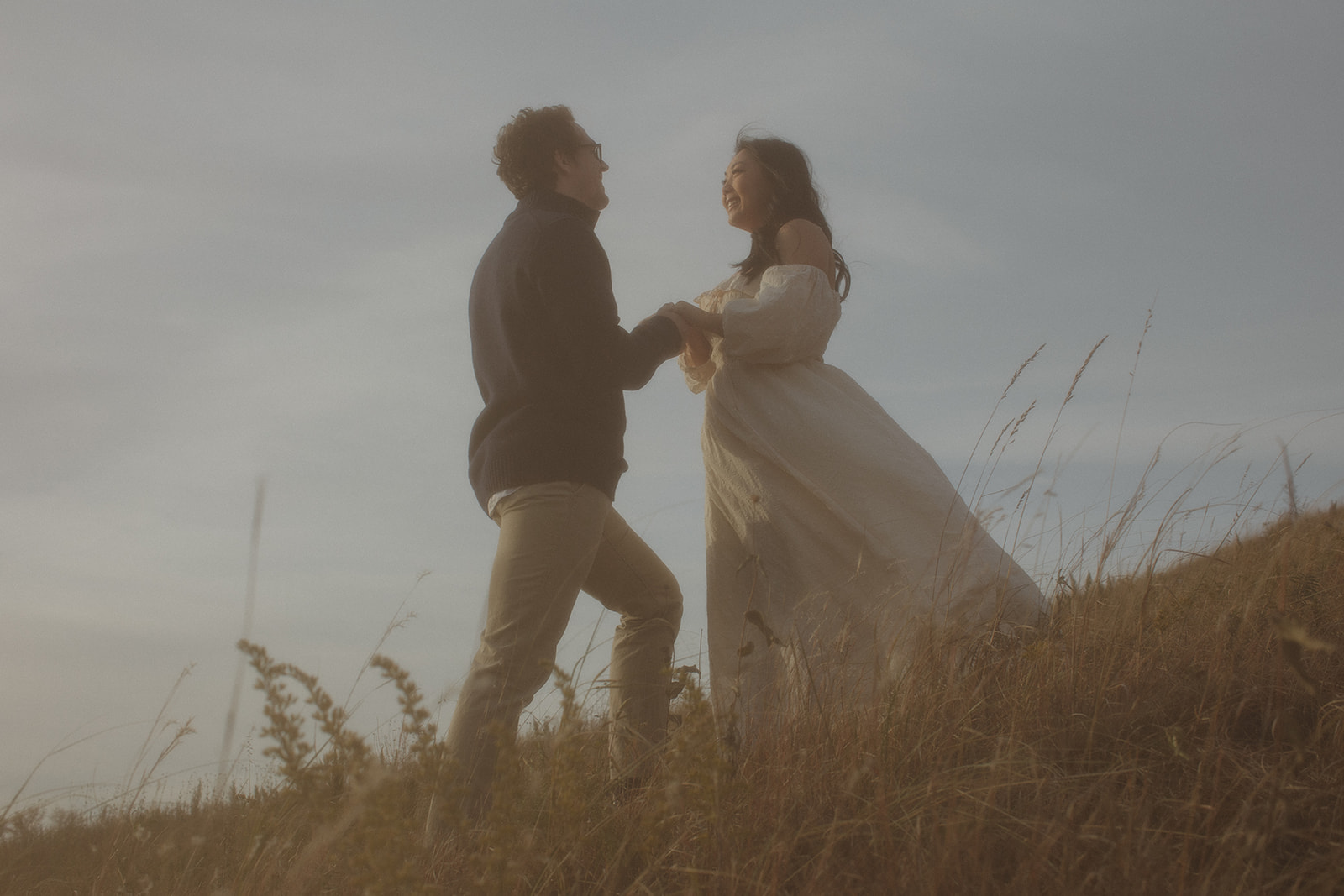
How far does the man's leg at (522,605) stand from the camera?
243 centimetres

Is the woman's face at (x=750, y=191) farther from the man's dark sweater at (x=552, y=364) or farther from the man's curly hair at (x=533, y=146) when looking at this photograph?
the man's dark sweater at (x=552, y=364)

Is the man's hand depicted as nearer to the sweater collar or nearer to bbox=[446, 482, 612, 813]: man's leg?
the sweater collar

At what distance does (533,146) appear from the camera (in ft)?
10.3

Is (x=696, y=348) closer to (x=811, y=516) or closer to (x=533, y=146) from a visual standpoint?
(x=811, y=516)

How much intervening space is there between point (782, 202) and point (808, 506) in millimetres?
1153

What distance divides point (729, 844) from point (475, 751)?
3.05ft

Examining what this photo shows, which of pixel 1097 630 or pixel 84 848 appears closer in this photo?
pixel 1097 630

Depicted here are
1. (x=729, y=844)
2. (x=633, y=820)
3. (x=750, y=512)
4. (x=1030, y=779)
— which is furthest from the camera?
(x=750, y=512)

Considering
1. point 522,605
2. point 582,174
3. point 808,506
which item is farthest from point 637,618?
point 582,174

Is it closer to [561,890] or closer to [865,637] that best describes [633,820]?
[561,890]

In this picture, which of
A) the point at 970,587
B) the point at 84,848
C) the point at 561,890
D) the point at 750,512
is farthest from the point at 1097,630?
the point at 84,848

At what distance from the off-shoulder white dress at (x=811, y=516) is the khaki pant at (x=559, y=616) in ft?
0.92

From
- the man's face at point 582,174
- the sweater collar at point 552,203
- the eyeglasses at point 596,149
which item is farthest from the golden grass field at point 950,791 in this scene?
the eyeglasses at point 596,149

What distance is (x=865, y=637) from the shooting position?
115 inches
